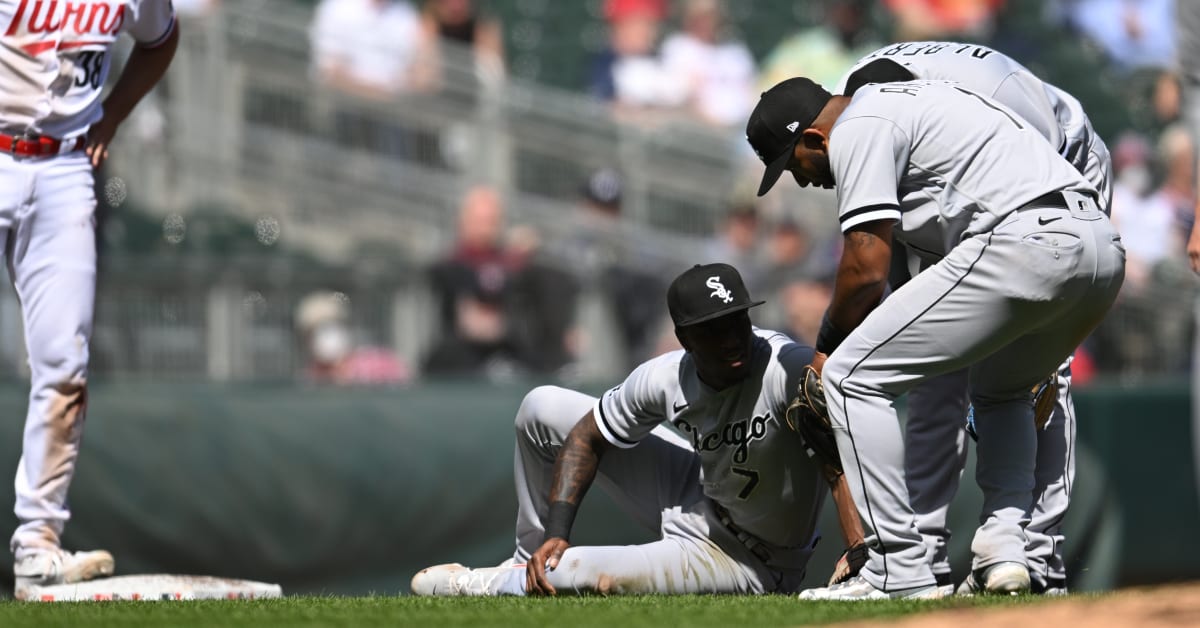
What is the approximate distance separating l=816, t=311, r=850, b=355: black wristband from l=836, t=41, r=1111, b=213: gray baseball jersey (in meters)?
0.79

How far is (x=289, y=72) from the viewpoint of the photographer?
11.0m

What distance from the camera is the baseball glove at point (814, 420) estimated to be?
4.68 meters

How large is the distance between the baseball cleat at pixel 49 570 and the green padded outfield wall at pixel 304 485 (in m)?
1.98

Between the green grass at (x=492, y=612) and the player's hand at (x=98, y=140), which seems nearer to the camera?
the green grass at (x=492, y=612)

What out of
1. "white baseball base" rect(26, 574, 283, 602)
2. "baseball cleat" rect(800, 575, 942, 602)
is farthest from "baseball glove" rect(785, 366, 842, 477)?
"white baseball base" rect(26, 574, 283, 602)

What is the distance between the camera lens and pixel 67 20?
550cm

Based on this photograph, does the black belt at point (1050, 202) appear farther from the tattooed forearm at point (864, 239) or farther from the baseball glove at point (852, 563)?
the baseball glove at point (852, 563)

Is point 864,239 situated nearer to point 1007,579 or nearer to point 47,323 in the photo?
point 1007,579

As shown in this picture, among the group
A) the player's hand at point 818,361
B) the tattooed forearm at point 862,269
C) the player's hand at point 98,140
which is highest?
the player's hand at point 98,140

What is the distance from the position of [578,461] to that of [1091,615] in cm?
202

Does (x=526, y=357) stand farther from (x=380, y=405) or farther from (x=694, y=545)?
(x=694, y=545)

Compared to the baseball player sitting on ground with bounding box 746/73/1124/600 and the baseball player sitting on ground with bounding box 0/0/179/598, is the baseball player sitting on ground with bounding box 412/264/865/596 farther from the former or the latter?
the baseball player sitting on ground with bounding box 0/0/179/598

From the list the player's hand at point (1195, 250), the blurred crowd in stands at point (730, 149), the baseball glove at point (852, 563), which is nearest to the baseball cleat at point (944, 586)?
the baseball glove at point (852, 563)

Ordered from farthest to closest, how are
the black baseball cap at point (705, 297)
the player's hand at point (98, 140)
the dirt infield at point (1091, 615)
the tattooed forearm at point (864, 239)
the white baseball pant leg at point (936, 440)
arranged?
the player's hand at point (98, 140)
the white baseball pant leg at point (936, 440)
the black baseball cap at point (705, 297)
the tattooed forearm at point (864, 239)
the dirt infield at point (1091, 615)
